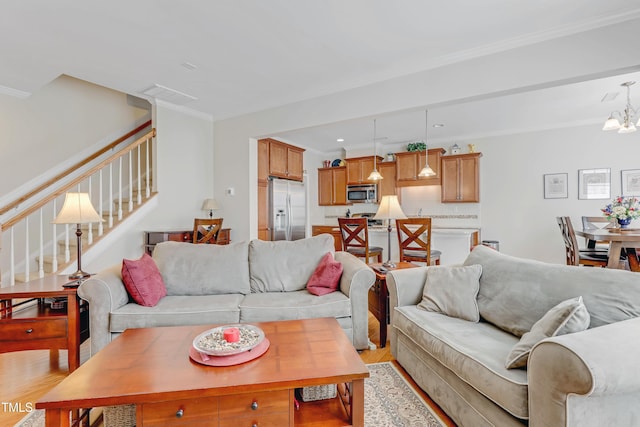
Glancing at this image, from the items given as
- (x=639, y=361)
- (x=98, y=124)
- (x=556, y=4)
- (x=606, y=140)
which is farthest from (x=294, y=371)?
(x=606, y=140)

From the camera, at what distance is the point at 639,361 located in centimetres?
105

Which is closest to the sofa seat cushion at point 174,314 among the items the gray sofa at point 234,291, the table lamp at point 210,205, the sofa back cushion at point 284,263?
the gray sofa at point 234,291

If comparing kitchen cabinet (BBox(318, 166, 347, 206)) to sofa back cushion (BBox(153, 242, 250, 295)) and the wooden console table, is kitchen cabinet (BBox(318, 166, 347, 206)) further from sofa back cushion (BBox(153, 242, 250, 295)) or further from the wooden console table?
sofa back cushion (BBox(153, 242, 250, 295))

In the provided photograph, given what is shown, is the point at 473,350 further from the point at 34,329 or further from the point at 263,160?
the point at 263,160

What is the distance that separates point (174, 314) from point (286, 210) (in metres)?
3.56

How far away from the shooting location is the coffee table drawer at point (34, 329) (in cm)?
198

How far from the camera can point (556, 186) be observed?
5.29 metres

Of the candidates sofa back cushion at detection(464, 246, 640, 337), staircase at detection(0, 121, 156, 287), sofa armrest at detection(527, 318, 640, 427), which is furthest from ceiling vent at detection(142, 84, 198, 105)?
sofa armrest at detection(527, 318, 640, 427)

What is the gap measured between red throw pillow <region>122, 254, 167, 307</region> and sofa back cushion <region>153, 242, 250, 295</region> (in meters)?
0.22

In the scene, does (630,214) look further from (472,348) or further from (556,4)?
(472,348)

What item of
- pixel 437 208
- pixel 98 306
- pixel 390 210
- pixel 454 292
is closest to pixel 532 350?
pixel 454 292

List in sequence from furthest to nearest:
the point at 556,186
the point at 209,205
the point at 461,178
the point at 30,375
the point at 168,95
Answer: the point at 461,178, the point at 556,186, the point at 209,205, the point at 168,95, the point at 30,375

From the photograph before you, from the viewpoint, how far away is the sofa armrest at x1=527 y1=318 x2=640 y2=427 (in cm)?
102

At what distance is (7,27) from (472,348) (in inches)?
169
